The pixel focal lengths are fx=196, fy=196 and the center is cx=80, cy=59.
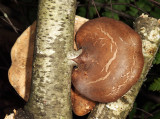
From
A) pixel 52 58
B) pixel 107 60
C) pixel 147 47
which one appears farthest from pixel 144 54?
pixel 52 58

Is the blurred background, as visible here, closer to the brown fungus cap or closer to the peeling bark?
the peeling bark

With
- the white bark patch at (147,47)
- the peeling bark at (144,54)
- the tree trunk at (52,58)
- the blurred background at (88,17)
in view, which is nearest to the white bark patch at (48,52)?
the tree trunk at (52,58)

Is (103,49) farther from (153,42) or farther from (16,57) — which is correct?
(16,57)

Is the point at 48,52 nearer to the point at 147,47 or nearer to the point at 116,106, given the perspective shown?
the point at 116,106

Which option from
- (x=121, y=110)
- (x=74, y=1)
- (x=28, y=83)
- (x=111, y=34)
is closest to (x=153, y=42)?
(x=111, y=34)

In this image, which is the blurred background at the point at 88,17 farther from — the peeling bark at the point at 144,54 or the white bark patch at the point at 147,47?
the white bark patch at the point at 147,47

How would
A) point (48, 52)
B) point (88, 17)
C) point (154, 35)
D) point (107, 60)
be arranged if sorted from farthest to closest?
point (88, 17), point (154, 35), point (107, 60), point (48, 52)
